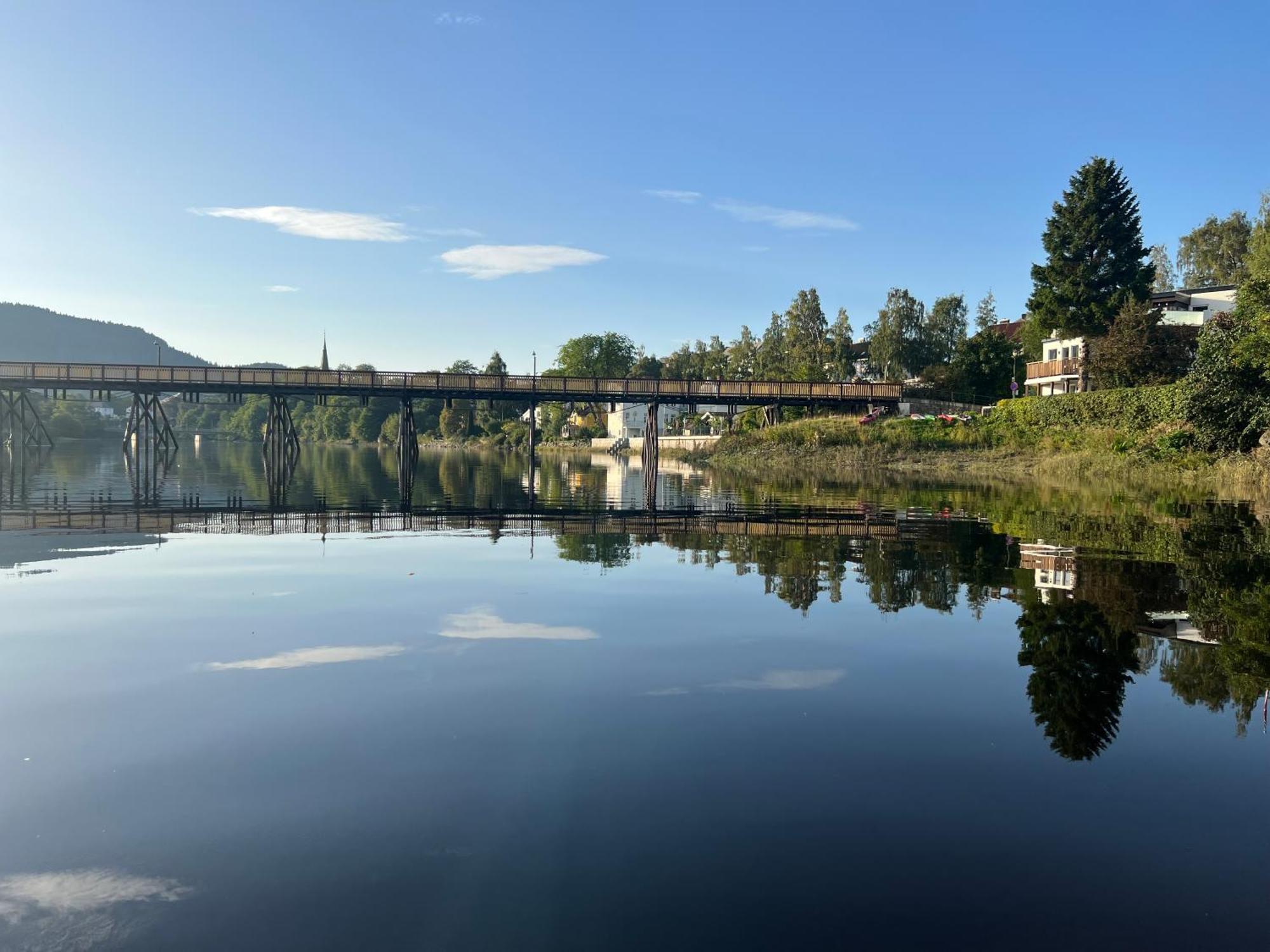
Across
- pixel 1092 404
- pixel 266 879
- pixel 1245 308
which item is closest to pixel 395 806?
pixel 266 879

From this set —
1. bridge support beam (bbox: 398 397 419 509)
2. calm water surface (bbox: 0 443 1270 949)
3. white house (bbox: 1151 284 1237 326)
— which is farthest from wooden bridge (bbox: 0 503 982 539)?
white house (bbox: 1151 284 1237 326)

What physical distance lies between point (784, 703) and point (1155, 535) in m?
18.9

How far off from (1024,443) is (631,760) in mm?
66176

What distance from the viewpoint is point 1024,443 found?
2650 inches

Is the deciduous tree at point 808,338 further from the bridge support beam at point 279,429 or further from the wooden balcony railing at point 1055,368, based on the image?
the bridge support beam at point 279,429

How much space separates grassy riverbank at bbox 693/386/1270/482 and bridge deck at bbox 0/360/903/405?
376cm

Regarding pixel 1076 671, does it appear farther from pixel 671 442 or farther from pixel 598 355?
pixel 598 355

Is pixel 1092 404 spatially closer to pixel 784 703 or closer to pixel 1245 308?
pixel 1245 308

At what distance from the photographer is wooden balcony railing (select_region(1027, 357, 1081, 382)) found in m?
78.1

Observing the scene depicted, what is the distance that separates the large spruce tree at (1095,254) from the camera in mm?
76250

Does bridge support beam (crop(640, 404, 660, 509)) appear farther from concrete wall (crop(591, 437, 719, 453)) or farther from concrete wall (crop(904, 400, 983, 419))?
concrete wall (crop(904, 400, 983, 419))

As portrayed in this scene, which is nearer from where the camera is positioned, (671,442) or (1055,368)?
(1055,368)

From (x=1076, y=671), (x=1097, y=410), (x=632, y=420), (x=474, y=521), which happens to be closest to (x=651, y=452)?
(x=1097, y=410)

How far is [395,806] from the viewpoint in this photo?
688cm
